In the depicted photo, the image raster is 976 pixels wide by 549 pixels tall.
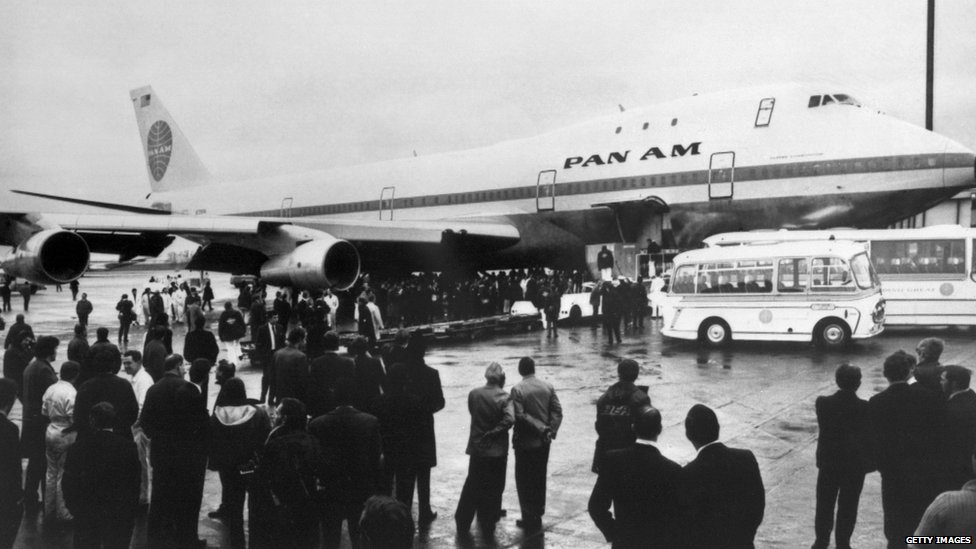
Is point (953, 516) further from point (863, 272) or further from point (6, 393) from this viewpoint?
point (863, 272)

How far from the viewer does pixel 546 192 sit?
909 inches

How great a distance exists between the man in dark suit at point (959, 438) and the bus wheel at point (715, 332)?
11.1 meters

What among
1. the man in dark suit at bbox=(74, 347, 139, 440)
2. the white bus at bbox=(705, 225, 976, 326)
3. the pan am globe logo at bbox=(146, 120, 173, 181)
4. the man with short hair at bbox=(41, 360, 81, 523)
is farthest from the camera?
the pan am globe logo at bbox=(146, 120, 173, 181)

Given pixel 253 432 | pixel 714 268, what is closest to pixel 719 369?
pixel 714 268

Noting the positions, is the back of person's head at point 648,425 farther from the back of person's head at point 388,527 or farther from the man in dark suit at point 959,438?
the man in dark suit at point 959,438

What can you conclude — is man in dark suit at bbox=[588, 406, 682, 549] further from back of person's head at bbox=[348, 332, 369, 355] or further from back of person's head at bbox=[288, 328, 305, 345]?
back of person's head at bbox=[288, 328, 305, 345]

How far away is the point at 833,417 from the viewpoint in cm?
572

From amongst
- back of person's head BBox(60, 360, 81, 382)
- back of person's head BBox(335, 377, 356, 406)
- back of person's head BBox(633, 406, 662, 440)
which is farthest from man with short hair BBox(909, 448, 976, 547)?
back of person's head BBox(60, 360, 81, 382)

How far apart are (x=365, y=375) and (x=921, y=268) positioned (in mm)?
15786

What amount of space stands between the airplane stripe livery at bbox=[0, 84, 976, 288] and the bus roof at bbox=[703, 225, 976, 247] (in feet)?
1.12

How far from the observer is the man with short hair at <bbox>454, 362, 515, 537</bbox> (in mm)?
6301

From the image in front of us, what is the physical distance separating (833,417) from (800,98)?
15299 mm

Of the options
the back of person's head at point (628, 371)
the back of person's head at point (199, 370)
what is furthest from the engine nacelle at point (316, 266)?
the back of person's head at point (628, 371)

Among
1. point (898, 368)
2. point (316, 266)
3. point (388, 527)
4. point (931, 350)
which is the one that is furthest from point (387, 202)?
point (388, 527)
